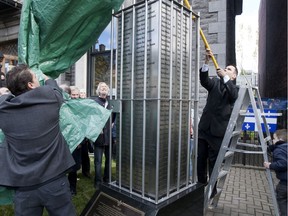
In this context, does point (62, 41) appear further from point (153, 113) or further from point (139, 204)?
point (139, 204)

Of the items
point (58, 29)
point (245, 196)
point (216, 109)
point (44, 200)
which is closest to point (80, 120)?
point (44, 200)

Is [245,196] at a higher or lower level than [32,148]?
lower

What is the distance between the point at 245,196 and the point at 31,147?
3.71 meters

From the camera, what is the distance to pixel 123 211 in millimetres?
2586

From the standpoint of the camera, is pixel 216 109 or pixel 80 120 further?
pixel 216 109

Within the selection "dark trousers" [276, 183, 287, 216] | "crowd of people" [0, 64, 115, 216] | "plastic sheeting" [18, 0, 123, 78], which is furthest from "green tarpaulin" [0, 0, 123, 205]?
"dark trousers" [276, 183, 287, 216]

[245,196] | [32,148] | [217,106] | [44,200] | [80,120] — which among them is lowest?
[245,196]

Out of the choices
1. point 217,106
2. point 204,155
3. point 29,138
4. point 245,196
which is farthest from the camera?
point 245,196

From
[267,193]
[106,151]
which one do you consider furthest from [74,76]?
[267,193]

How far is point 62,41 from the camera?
9.38 feet

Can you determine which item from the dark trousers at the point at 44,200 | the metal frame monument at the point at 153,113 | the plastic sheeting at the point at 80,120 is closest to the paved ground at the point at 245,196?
the metal frame monument at the point at 153,113

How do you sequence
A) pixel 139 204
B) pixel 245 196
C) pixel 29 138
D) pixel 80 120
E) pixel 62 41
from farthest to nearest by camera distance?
pixel 245 196 < pixel 62 41 < pixel 80 120 < pixel 139 204 < pixel 29 138

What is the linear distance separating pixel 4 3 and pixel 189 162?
6.93 m

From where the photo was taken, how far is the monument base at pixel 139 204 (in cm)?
248
